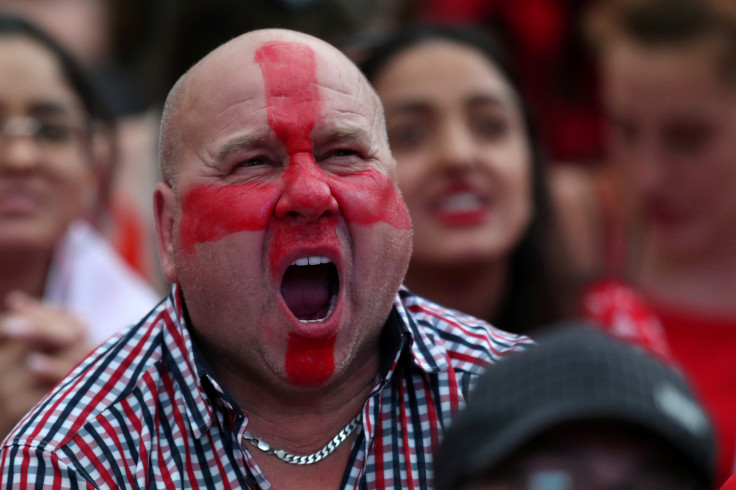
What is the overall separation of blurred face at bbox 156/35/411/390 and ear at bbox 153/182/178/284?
0.13 ft

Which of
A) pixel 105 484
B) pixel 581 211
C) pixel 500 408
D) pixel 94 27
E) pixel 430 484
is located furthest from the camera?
pixel 94 27

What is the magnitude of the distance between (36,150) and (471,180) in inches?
53.7

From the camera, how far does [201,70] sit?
6.07 ft

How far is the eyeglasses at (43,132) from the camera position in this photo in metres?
3.43

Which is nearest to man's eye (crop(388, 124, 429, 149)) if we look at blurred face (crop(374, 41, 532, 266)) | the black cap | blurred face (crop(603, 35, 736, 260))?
blurred face (crop(374, 41, 532, 266))

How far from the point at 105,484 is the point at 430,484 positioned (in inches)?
20.3

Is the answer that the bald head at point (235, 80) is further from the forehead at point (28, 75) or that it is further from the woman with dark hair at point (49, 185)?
the forehead at point (28, 75)

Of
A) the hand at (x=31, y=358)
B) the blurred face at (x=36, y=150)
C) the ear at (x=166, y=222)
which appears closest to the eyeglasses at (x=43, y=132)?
the blurred face at (x=36, y=150)

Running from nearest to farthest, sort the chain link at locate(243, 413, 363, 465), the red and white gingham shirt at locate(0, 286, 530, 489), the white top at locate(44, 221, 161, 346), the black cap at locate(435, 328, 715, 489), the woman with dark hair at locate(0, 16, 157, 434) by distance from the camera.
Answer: the black cap at locate(435, 328, 715, 489)
the red and white gingham shirt at locate(0, 286, 530, 489)
the chain link at locate(243, 413, 363, 465)
the woman with dark hair at locate(0, 16, 157, 434)
the white top at locate(44, 221, 161, 346)

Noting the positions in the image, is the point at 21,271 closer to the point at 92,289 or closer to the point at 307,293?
the point at 92,289

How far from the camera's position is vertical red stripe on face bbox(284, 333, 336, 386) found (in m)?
1.76

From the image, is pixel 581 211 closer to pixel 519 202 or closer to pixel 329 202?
pixel 519 202

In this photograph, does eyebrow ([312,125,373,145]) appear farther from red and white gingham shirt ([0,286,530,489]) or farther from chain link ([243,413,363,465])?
chain link ([243,413,363,465])

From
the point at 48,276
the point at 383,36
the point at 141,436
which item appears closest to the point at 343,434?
the point at 141,436
